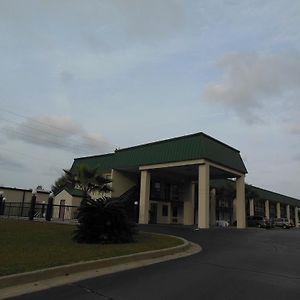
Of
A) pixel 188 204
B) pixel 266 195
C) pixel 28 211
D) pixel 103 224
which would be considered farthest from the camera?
pixel 266 195

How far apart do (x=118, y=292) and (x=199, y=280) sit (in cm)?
228

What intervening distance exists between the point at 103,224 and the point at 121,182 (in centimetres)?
2912

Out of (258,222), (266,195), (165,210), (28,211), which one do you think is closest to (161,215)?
(165,210)

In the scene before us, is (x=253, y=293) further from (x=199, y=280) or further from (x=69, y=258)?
(x=69, y=258)

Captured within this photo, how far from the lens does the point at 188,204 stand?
49719 mm

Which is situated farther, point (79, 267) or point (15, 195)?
point (15, 195)

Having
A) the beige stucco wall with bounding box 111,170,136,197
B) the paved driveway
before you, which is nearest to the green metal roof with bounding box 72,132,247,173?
the beige stucco wall with bounding box 111,170,136,197

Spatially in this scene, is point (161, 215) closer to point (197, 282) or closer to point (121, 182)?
point (121, 182)

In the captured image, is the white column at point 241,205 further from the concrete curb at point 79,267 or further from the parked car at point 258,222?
the concrete curb at point 79,267

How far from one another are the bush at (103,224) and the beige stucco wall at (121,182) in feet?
89.0

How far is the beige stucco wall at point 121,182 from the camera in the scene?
45.4 m

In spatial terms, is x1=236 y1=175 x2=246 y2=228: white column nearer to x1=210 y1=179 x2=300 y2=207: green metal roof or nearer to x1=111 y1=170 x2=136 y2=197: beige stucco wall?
x1=111 y1=170 x2=136 y2=197: beige stucco wall

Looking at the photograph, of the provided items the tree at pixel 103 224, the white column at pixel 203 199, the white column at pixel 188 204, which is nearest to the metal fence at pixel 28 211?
the white column at pixel 203 199

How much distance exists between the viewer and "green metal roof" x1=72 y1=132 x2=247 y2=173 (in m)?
36.5
